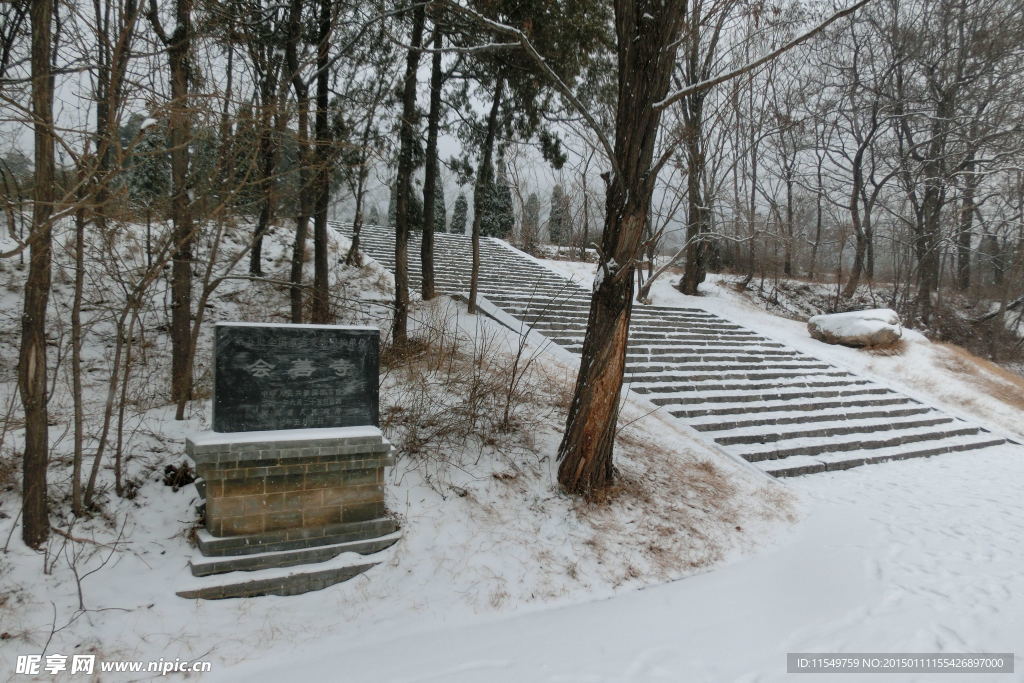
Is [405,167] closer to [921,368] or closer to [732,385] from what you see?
[732,385]

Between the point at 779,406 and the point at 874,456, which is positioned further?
the point at 779,406

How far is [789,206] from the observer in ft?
75.7

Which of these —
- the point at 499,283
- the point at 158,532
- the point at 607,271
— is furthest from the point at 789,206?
the point at 158,532

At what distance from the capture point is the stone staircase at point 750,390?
768 centimetres

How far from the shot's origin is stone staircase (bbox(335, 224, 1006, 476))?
25.2ft

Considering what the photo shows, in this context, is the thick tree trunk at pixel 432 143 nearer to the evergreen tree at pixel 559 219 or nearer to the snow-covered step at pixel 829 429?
the snow-covered step at pixel 829 429

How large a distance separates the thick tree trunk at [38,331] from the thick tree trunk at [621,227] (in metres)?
3.67

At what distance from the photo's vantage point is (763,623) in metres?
3.72

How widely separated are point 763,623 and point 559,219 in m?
19.9

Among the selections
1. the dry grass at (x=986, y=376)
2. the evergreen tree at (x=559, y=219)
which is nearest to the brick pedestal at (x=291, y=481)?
the dry grass at (x=986, y=376)

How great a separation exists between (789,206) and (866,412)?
52.7 feet

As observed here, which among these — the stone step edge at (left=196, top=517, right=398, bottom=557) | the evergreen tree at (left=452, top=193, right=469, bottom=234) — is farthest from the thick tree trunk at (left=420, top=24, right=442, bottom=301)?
the evergreen tree at (left=452, top=193, right=469, bottom=234)

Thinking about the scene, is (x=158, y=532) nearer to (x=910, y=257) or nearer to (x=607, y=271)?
(x=607, y=271)

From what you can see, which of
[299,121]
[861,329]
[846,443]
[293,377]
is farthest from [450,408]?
[861,329]
